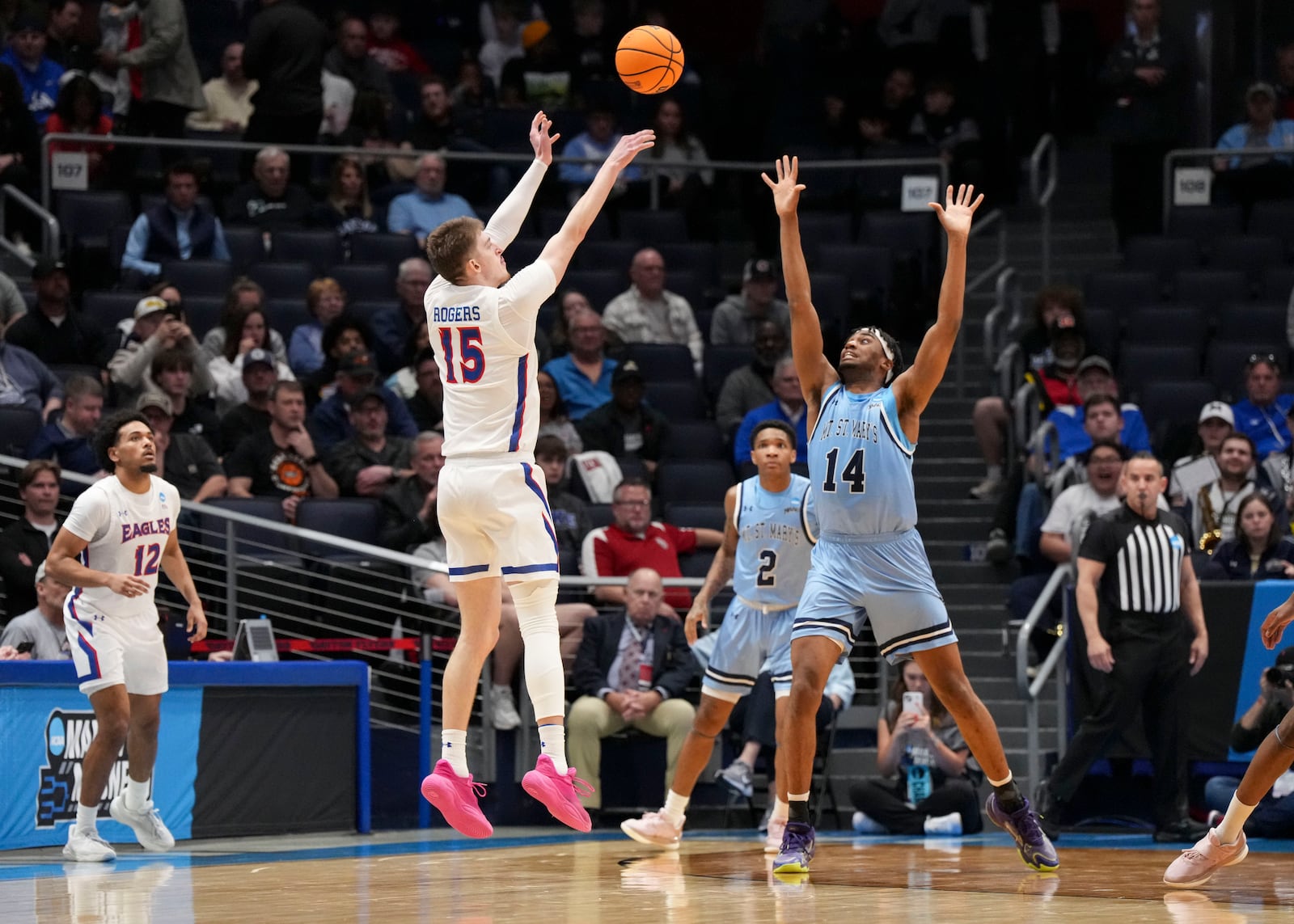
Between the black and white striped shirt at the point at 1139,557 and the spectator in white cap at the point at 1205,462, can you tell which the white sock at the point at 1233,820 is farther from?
the spectator in white cap at the point at 1205,462

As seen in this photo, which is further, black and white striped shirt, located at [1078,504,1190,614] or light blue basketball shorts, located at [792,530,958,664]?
black and white striped shirt, located at [1078,504,1190,614]

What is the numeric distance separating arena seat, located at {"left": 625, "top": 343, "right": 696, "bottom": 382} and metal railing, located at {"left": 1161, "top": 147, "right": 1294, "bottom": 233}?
16.3 feet

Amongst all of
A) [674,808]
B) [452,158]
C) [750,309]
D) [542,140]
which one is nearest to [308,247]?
[452,158]

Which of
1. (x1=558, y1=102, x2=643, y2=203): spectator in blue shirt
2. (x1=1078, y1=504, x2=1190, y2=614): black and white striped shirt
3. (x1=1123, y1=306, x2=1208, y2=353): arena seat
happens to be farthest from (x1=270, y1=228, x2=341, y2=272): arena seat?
(x1=1078, y1=504, x2=1190, y2=614): black and white striped shirt

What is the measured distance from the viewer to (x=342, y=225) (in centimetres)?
1712

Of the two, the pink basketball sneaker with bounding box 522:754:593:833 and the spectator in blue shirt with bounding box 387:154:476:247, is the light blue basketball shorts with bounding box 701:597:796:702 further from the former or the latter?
the spectator in blue shirt with bounding box 387:154:476:247

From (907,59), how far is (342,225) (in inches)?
277

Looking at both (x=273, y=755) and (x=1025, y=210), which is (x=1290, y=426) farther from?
(x=273, y=755)

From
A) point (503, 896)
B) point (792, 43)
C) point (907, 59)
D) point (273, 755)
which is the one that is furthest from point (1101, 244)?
point (503, 896)

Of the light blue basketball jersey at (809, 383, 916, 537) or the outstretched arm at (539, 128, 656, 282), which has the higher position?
the outstretched arm at (539, 128, 656, 282)

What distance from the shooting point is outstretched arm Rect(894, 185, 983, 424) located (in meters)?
8.41

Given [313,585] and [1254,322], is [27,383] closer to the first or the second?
[313,585]

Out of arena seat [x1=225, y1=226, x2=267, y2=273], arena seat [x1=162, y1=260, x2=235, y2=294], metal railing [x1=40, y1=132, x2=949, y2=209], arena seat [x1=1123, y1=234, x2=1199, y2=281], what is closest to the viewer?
arena seat [x1=162, y1=260, x2=235, y2=294]

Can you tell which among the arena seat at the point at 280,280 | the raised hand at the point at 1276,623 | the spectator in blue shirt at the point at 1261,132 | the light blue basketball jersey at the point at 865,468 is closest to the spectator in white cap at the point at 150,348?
the arena seat at the point at 280,280
